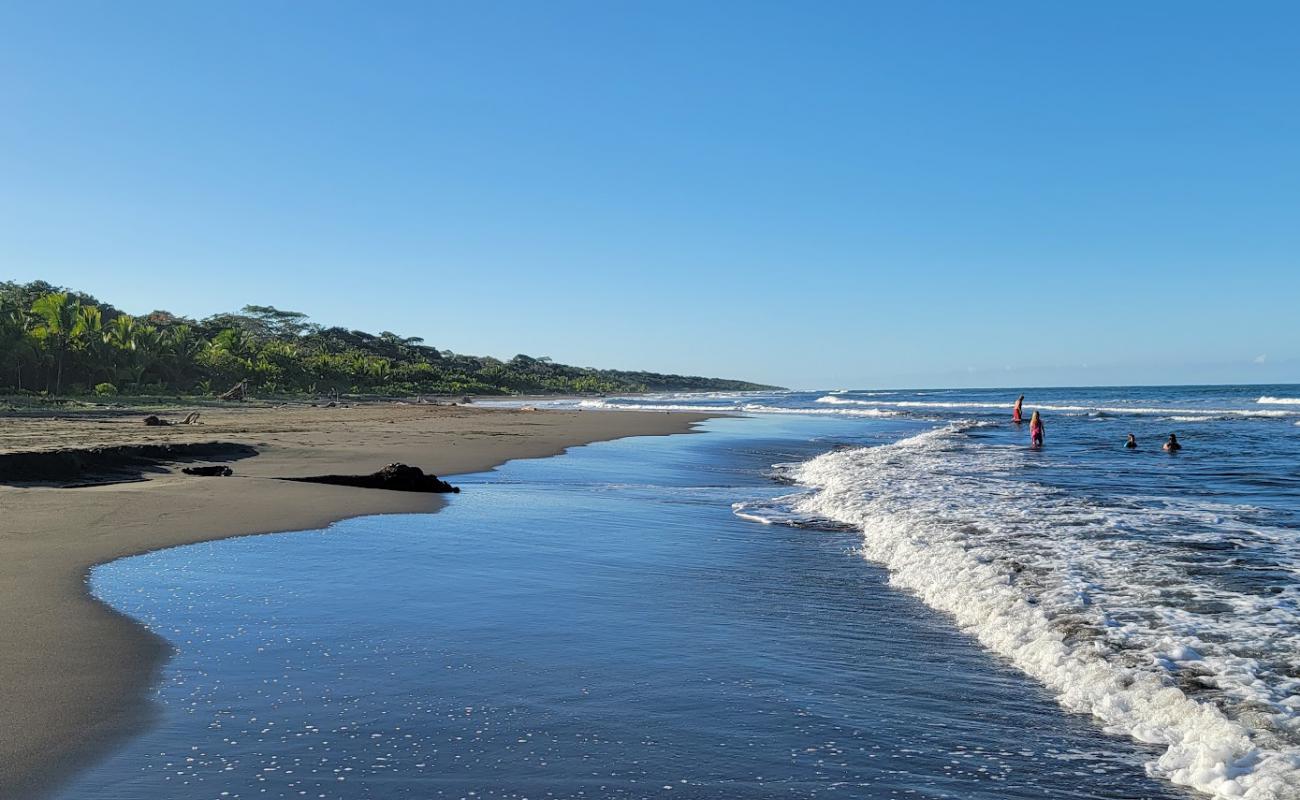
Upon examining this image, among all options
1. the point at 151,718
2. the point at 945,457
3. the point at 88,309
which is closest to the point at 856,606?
the point at 151,718

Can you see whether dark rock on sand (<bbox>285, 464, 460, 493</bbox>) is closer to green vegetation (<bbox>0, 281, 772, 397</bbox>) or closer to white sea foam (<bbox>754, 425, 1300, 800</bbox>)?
white sea foam (<bbox>754, 425, 1300, 800</bbox>)

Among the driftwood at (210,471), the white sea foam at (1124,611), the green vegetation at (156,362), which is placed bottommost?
the white sea foam at (1124,611)

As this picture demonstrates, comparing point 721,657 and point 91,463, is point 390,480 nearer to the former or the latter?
point 91,463

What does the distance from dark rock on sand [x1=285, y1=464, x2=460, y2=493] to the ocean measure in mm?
2257

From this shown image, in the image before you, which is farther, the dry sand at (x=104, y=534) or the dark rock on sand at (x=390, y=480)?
the dark rock on sand at (x=390, y=480)

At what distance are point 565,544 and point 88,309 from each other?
5693 centimetres

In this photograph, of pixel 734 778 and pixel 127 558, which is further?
pixel 127 558

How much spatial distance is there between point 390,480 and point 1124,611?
1052cm

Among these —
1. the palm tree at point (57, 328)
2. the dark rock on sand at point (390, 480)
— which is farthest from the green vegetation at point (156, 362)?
the dark rock on sand at point (390, 480)

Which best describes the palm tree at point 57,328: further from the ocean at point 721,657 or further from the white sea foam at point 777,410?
the ocean at point 721,657

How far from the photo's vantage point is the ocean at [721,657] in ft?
12.4

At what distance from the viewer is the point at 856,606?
279 inches

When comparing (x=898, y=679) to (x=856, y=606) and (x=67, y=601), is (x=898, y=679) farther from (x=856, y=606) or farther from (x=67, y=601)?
(x=67, y=601)

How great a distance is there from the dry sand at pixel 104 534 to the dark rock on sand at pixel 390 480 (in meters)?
0.45
